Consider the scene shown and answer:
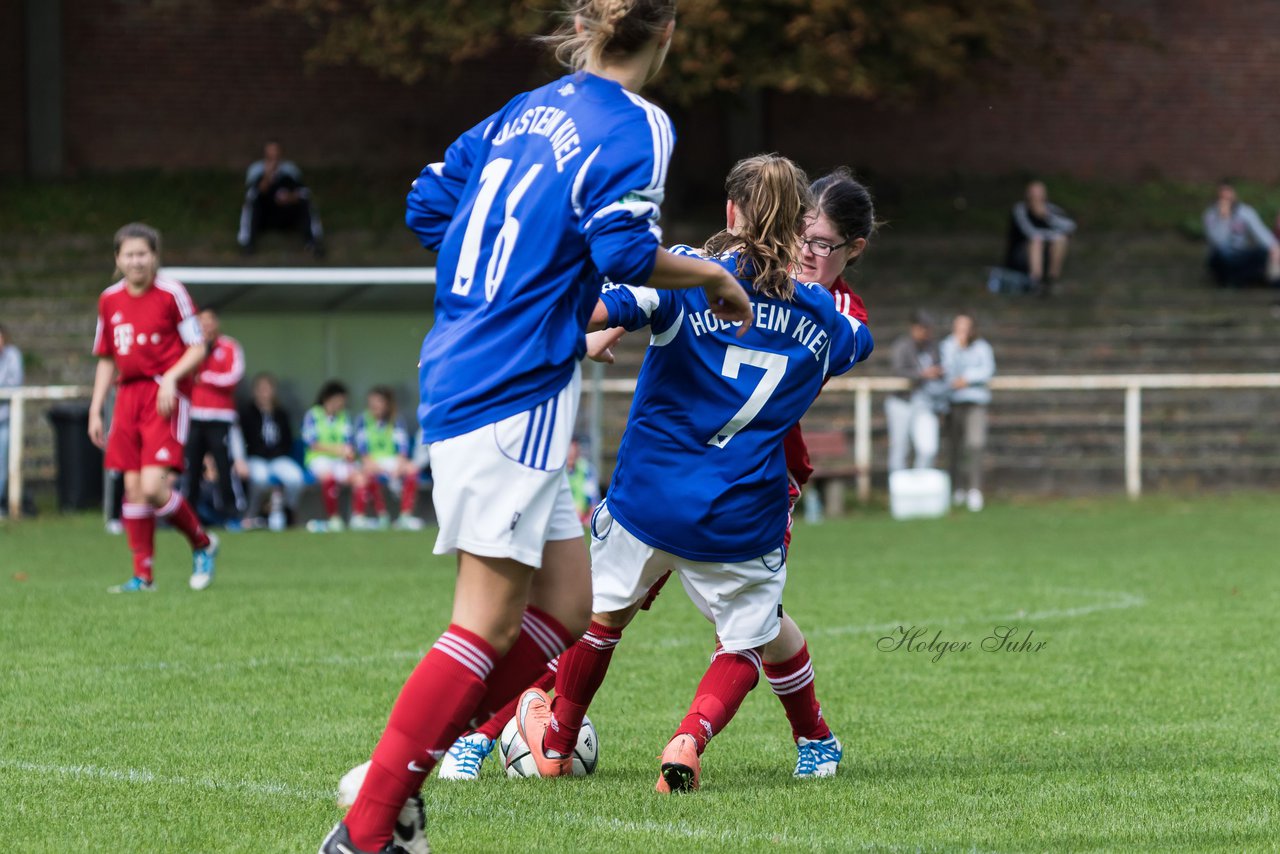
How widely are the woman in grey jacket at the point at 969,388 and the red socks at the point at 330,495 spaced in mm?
6670

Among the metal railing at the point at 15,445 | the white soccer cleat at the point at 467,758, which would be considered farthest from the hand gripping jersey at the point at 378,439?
the white soccer cleat at the point at 467,758

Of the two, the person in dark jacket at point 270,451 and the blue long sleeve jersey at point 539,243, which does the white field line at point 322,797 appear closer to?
the blue long sleeve jersey at point 539,243

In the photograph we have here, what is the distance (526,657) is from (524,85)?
2413 cm

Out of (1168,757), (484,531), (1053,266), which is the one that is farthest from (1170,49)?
(484,531)

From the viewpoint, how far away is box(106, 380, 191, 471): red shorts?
32.6 feet

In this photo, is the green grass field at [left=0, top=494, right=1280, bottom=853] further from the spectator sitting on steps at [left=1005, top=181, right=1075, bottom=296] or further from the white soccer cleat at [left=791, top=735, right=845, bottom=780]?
the spectator sitting on steps at [left=1005, top=181, right=1075, bottom=296]

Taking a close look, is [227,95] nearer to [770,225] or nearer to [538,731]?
[538,731]

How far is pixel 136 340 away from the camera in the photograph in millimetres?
9898

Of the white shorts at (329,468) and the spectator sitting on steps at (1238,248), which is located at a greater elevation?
the spectator sitting on steps at (1238,248)

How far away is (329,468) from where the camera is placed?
1664 centimetres

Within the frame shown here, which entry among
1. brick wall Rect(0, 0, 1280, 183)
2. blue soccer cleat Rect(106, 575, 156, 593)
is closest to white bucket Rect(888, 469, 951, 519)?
blue soccer cleat Rect(106, 575, 156, 593)

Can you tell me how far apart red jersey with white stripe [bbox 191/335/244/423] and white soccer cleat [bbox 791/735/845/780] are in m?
11.7

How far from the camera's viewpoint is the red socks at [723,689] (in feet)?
16.5

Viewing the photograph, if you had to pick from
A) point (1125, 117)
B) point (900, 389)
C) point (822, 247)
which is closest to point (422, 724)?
point (822, 247)
